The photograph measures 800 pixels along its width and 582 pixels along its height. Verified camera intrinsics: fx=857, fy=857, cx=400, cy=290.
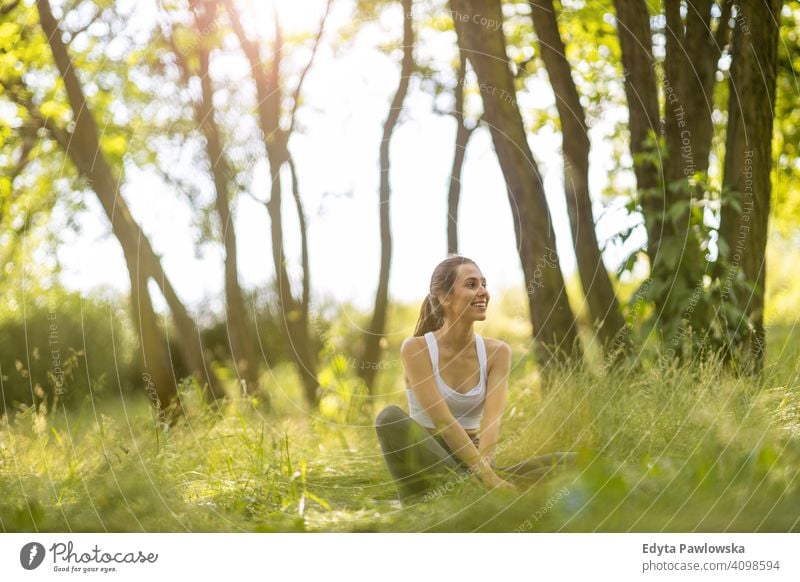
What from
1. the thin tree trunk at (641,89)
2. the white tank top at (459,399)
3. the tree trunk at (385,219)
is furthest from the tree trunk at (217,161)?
the thin tree trunk at (641,89)

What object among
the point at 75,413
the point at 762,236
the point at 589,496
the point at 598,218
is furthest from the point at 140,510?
the point at 762,236

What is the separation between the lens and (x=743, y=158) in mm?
5633

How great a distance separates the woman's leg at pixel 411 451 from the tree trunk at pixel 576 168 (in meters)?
2.11

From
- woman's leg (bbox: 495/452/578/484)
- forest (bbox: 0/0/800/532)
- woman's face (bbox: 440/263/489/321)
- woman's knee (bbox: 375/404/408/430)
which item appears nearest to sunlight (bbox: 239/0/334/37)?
forest (bbox: 0/0/800/532)

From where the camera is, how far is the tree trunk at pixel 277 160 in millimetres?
6727

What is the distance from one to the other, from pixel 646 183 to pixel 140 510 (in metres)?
3.90

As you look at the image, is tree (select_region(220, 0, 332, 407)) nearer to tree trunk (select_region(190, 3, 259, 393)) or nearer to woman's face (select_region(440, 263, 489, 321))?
tree trunk (select_region(190, 3, 259, 393))

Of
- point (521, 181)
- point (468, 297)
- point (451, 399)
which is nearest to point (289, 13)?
point (521, 181)

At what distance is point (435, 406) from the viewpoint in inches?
181

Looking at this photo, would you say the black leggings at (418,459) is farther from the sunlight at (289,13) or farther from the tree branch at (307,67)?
the sunlight at (289,13)

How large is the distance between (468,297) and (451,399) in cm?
57

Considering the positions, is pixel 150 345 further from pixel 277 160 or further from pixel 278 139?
pixel 278 139

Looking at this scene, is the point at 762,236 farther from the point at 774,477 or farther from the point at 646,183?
the point at 774,477

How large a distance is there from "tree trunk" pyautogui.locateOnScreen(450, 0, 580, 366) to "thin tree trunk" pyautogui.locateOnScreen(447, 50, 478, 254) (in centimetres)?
33
